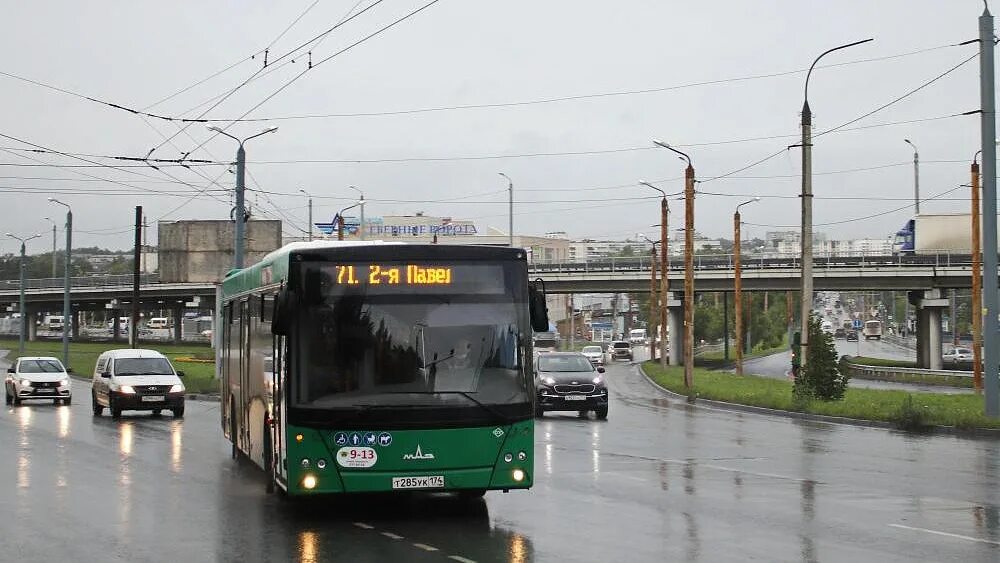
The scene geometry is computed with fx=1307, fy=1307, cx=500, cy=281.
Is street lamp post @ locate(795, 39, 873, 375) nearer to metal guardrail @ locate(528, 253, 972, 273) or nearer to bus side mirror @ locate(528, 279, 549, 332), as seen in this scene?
bus side mirror @ locate(528, 279, 549, 332)

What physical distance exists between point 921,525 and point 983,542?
1255 mm

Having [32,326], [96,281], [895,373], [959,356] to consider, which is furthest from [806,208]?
[32,326]

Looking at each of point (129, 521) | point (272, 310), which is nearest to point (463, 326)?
point (272, 310)

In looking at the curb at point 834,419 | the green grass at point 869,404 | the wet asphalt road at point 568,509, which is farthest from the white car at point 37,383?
the green grass at point 869,404

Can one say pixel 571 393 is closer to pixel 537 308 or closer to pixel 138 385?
pixel 138 385

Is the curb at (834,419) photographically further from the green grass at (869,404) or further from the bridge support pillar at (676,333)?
the bridge support pillar at (676,333)

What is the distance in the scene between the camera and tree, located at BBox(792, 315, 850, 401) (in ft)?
117

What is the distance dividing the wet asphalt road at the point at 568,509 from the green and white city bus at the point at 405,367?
0.64 metres

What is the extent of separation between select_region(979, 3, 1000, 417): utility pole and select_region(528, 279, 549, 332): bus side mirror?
56.5 feet

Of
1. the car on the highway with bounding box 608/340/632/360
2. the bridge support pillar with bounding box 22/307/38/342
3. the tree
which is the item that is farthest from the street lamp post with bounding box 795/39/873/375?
the bridge support pillar with bounding box 22/307/38/342

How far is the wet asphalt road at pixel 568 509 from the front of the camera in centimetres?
1159

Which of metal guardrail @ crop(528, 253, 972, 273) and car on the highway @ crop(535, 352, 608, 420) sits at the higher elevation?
metal guardrail @ crop(528, 253, 972, 273)

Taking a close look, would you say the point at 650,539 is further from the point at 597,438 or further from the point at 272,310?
the point at 597,438

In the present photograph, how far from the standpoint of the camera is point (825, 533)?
1251cm
